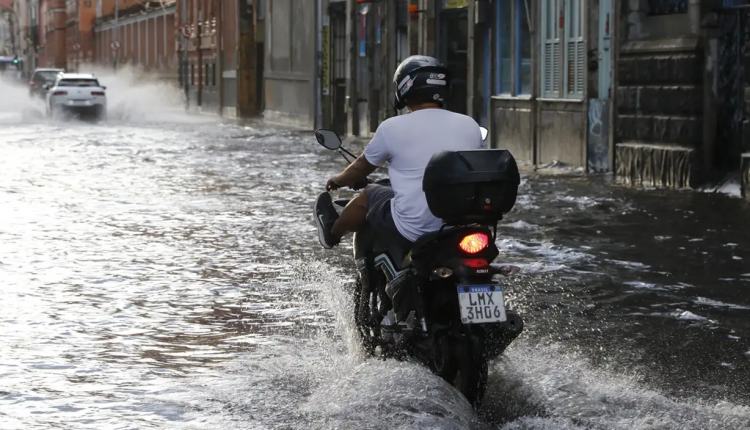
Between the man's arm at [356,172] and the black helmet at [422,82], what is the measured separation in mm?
304

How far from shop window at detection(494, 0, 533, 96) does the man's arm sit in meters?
16.3

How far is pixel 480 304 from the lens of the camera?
18.9ft

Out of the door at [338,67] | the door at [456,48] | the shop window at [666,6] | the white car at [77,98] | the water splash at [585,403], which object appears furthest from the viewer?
the white car at [77,98]

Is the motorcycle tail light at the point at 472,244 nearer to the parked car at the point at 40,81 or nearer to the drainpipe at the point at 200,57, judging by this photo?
→ the parked car at the point at 40,81

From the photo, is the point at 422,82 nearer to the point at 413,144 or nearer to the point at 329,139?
the point at 413,144

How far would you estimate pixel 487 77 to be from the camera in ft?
82.0

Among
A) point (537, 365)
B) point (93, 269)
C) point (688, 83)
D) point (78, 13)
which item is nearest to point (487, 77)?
point (688, 83)

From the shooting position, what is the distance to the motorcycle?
227 inches

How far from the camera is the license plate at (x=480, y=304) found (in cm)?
571

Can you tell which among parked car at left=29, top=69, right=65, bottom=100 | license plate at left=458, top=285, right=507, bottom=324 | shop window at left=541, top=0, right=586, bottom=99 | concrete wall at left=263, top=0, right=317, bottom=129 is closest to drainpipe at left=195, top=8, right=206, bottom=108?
parked car at left=29, top=69, right=65, bottom=100

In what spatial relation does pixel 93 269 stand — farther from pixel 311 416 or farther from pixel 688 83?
pixel 688 83

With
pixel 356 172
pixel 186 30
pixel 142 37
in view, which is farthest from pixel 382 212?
pixel 142 37

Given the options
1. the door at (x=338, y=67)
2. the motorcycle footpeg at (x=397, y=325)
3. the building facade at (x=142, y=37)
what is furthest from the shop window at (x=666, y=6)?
the building facade at (x=142, y=37)

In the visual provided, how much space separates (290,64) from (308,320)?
1323 inches
